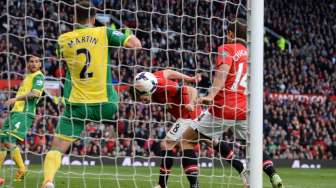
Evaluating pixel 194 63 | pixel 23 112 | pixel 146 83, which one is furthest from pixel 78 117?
pixel 194 63

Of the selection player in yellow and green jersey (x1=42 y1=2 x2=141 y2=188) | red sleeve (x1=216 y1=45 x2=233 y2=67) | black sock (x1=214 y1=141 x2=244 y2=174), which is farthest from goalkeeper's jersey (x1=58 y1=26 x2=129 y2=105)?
black sock (x1=214 y1=141 x2=244 y2=174)

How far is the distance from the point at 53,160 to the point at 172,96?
2088 millimetres

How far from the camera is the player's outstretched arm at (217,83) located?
781 cm

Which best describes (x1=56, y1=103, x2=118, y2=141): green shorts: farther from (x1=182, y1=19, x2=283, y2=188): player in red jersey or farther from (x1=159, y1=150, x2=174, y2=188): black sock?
(x1=159, y1=150, x2=174, y2=188): black sock

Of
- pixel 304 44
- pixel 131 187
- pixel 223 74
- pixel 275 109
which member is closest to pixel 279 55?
pixel 304 44

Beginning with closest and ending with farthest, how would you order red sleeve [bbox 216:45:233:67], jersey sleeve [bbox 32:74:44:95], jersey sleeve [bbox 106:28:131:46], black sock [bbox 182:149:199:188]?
jersey sleeve [bbox 106:28:131:46] < red sleeve [bbox 216:45:233:67] < black sock [bbox 182:149:199:188] < jersey sleeve [bbox 32:74:44:95]

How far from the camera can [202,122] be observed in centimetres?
865

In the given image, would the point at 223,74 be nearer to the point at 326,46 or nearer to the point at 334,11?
the point at 326,46

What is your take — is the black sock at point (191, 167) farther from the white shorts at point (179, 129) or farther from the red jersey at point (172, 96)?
the red jersey at point (172, 96)

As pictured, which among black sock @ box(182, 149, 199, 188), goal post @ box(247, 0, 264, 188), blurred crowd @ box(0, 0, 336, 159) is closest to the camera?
goal post @ box(247, 0, 264, 188)

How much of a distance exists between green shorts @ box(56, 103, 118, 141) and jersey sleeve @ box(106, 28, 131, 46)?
0.68m

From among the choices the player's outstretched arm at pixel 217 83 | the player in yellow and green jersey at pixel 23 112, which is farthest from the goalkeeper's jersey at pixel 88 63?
the player in yellow and green jersey at pixel 23 112

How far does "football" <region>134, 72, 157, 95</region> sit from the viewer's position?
27.5ft

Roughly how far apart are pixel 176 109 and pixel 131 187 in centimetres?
162
